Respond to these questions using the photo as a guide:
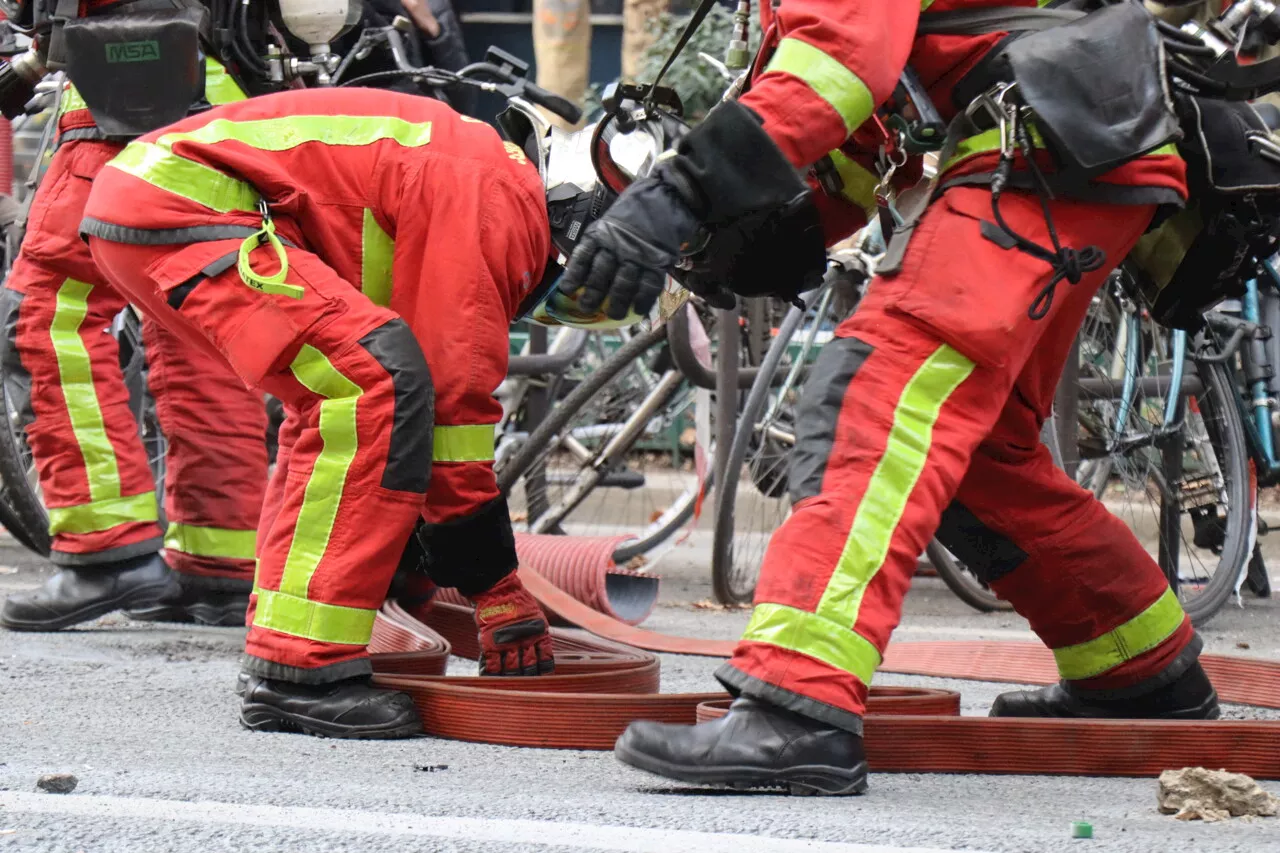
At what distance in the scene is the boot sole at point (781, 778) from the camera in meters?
2.74

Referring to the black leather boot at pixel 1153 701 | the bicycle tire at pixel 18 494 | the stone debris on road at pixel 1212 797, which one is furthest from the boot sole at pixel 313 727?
the bicycle tire at pixel 18 494

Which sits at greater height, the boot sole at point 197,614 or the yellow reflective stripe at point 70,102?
the yellow reflective stripe at point 70,102

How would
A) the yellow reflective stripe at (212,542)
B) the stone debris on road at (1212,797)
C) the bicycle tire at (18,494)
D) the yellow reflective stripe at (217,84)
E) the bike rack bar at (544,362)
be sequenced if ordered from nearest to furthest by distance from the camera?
1. the stone debris on road at (1212,797)
2. the yellow reflective stripe at (217,84)
3. the yellow reflective stripe at (212,542)
4. the bicycle tire at (18,494)
5. the bike rack bar at (544,362)

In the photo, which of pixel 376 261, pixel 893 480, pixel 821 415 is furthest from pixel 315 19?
pixel 893 480

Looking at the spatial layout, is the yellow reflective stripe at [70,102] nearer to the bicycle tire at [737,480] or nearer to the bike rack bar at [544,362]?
the bike rack bar at [544,362]

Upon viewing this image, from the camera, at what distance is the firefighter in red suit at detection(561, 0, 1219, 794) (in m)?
2.72

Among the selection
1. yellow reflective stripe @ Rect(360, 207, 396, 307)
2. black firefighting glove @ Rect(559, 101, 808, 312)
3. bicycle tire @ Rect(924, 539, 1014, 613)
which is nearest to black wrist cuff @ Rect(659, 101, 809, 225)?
black firefighting glove @ Rect(559, 101, 808, 312)

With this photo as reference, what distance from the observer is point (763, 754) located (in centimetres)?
273

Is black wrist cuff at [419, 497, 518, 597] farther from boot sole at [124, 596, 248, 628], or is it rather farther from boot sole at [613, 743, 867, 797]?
boot sole at [124, 596, 248, 628]

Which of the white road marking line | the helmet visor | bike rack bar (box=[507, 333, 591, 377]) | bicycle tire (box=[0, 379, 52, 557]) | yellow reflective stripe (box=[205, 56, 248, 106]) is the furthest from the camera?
bike rack bar (box=[507, 333, 591, 377])

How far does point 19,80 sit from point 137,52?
0.61m

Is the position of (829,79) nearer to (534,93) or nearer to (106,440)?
(534,93)

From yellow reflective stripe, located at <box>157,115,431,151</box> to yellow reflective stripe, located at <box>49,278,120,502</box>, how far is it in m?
1.34

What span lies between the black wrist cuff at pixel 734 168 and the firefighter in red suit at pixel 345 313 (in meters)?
0.79
